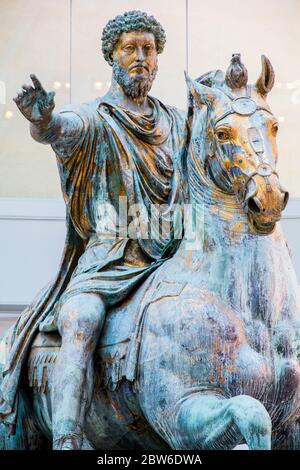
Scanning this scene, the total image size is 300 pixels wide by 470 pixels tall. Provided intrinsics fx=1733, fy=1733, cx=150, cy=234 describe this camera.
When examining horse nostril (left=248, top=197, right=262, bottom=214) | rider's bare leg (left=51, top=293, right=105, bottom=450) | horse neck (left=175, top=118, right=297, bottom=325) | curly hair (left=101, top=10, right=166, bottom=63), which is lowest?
rider's bare leg (left=51, top=293, right=105, bottom=450)

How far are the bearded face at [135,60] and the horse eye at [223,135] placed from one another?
714 mm

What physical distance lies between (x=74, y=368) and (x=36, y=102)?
0.83m

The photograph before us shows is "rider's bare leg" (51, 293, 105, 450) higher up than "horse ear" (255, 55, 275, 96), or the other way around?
"horse ear" (255, 55, 275, 96)

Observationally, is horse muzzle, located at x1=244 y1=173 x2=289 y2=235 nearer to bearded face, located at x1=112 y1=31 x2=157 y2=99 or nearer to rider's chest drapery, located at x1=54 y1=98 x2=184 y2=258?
rider's chest drapery, located at x1=54 y1=98 x2=184 y2=258

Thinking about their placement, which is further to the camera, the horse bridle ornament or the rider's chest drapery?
the rider's chest drapery

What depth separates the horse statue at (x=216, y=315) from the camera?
5047mm

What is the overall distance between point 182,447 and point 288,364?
394 millimetres

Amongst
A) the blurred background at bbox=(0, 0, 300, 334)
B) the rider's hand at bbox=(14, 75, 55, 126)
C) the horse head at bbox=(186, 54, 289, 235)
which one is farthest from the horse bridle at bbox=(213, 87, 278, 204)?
the blurred background at bbox=(0, 0, 300, 334)

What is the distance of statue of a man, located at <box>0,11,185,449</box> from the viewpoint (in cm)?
554

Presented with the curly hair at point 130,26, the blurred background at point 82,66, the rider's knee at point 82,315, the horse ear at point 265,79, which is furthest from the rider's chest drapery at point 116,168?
the blurred background at point 82,66

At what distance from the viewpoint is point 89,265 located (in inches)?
222

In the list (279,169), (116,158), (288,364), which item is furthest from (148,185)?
(279,169)

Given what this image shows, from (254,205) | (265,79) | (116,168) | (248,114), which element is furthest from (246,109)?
(116,168)

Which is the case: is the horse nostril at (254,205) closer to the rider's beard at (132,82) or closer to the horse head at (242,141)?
the horse head at (242,141)
